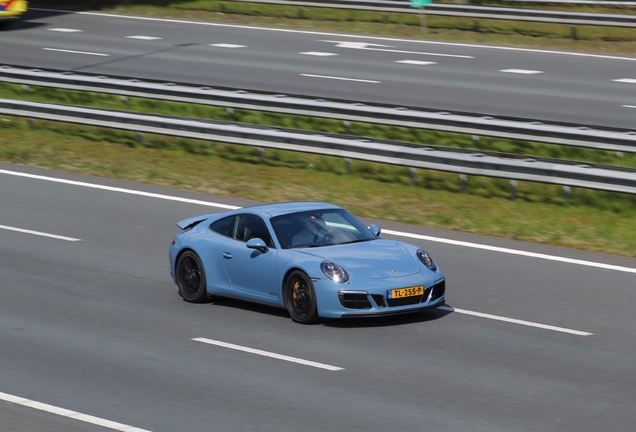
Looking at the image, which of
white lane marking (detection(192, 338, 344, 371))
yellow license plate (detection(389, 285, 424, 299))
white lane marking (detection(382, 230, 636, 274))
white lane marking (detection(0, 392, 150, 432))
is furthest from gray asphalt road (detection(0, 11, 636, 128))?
white lane marking (detection(0, 392, 150, 432))

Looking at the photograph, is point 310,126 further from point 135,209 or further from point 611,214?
point 611,214

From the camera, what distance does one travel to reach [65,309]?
11.6m

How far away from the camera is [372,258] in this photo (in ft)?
36.0

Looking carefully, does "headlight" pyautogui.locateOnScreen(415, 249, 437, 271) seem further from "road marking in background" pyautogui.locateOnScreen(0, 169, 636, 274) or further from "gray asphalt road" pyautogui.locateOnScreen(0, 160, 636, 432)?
"road marking in background" pyautogui.locateOnScreen(0, 169, 636, 274)

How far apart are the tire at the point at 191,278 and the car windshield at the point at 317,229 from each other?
3.54 ft

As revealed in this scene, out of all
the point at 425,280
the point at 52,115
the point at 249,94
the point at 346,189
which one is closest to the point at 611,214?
the point at 346,189

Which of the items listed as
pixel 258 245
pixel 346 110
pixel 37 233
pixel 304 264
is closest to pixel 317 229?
pixel 258 245

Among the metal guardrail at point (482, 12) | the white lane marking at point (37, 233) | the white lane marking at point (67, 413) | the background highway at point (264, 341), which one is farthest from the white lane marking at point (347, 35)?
the white lane marking at point (67, 413)

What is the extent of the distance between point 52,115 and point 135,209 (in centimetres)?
611

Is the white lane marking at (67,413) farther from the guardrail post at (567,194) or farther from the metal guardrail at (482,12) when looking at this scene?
the metal guardrail at (482,12)

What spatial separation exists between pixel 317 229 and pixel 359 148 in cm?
706

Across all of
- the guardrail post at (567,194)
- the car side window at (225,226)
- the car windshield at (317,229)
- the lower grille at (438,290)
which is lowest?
the guardrail post at (567,194)

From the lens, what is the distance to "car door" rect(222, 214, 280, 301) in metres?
11.3

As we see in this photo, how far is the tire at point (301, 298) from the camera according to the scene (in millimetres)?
10766
